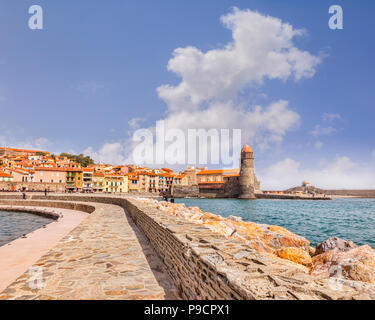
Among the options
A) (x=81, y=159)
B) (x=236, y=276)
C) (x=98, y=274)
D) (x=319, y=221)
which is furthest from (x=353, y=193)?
(x=236, y=276)

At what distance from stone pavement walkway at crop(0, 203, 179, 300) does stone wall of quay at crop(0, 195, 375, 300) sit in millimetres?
523

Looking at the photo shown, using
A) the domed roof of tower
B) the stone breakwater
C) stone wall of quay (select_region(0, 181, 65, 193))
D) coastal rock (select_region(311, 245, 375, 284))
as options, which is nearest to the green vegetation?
stone wall of quay (select_region(0, 181, 65, 193))

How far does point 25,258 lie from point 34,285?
9.36 ft

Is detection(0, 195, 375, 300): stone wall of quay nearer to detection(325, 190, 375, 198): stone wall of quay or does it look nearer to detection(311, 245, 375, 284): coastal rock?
detection(311, 245, 375, 284): coastal rock

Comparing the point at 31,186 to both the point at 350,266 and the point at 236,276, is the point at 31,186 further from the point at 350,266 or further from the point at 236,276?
the point at 236,276

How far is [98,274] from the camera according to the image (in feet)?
15.0

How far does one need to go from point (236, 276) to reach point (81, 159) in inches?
4303

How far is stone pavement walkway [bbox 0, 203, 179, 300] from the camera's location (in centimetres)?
374

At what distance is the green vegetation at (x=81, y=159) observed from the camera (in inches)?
3920

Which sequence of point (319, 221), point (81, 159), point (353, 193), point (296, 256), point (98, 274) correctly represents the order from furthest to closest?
point (353, 193) < point (81, 159) < point (319, 221) < point (296, 256) < point (98, 274)

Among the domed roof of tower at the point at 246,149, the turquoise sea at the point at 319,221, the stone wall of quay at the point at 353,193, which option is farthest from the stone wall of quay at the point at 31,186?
the stone wall of quay at the point at 353,193
